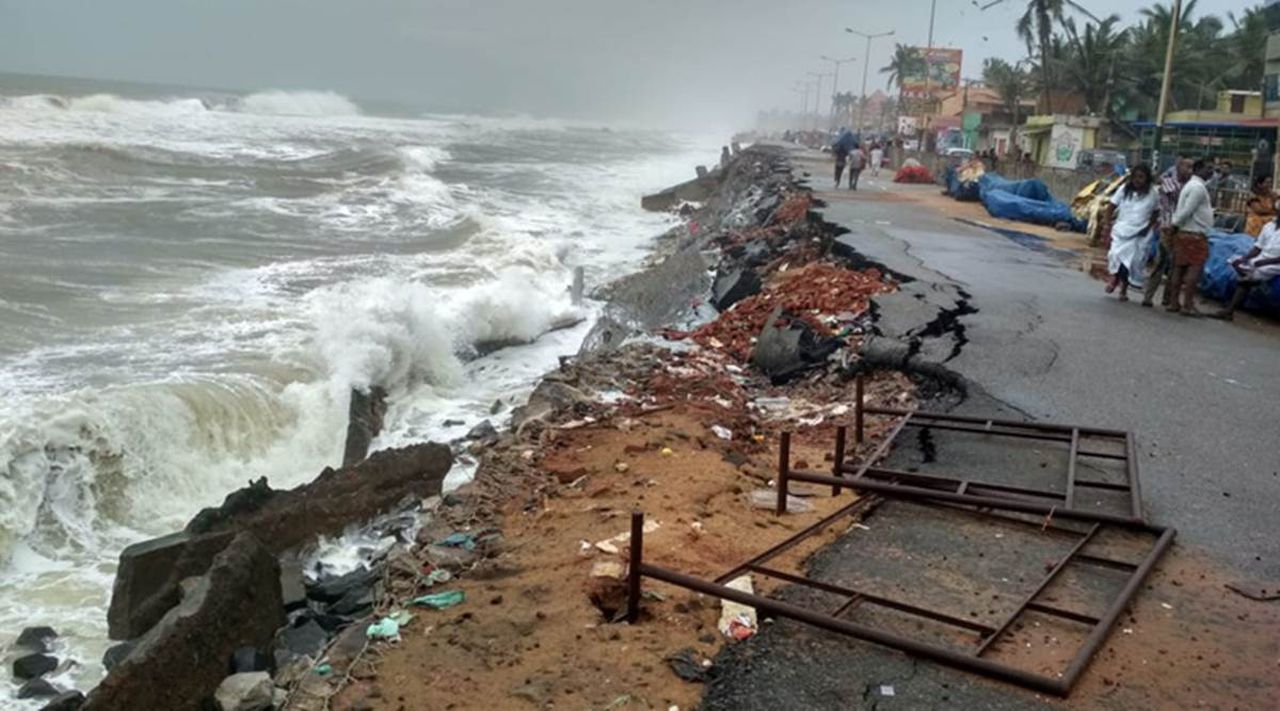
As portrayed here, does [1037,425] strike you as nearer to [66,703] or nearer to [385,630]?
[385,630]

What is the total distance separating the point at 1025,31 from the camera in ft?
175

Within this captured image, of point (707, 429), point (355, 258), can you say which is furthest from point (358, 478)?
point (355, 258)

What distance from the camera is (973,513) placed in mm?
5082

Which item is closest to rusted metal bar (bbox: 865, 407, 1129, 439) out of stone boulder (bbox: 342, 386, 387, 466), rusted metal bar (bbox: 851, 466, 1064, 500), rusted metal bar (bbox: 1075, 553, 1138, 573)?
rusted metal bar (bbox: 851, 466, 1064, 500)

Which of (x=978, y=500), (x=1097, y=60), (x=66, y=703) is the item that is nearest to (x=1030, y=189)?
(x=978, y=500)

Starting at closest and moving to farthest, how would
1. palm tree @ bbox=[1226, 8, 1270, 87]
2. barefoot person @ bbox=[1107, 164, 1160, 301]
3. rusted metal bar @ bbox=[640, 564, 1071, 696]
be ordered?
rusted metal bar @ bbox=[640, 564, 1071, 696]
barefoot person @ bbox=[1107, 164, 1160, 301]
palm tree @ bbox=[1226, 8, 1270, 87]

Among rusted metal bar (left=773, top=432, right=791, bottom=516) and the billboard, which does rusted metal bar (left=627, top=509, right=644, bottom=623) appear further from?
the billboard

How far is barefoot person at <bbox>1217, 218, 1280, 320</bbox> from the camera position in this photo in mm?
9992

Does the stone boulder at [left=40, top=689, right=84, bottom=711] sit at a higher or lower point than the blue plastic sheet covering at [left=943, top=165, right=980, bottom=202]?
lower

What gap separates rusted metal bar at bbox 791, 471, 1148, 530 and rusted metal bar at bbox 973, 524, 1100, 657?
9cm

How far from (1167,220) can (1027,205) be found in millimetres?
10326

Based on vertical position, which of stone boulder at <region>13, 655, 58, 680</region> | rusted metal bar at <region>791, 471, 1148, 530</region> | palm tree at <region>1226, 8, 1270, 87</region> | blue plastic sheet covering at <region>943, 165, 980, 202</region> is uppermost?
palm tree at <region>1226, 8, 1270, 87</region>

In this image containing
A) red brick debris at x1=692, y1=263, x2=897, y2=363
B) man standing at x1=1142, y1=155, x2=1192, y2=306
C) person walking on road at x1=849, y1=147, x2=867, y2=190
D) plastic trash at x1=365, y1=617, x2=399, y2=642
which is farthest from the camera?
person walking on road at x1=849, y1=147, x2=867, y2=190

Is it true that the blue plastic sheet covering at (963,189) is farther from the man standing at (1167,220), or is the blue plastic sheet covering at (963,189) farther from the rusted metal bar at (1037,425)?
the rusted metal bar at (1037,425)
